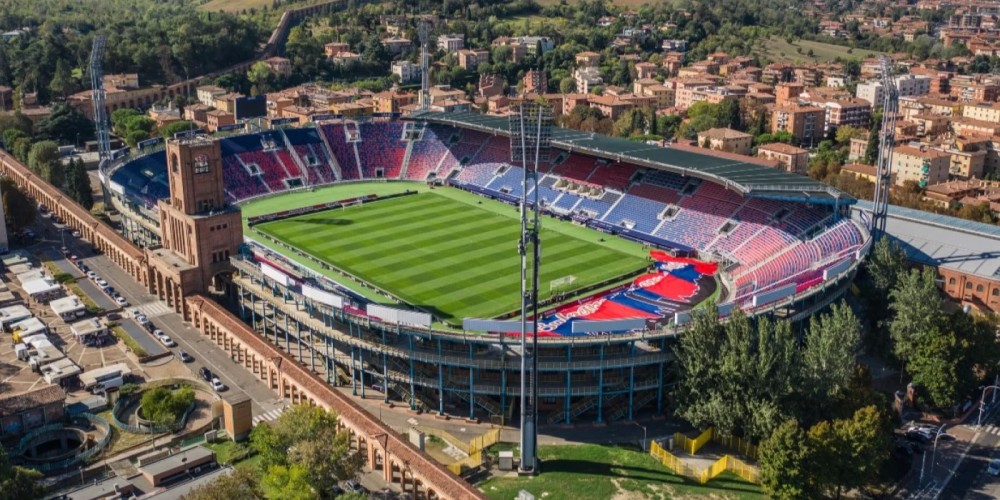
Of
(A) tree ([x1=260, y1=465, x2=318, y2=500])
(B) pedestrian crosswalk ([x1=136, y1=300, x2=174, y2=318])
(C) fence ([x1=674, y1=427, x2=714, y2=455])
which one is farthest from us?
(B) pedestrian crosswalk ([x1=136, y1=300, x2=174, y2=318])

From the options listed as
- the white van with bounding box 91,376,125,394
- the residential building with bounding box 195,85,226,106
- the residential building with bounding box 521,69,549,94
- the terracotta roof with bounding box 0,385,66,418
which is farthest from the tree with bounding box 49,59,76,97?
the terracotta roof with bounding box 0,385,66,418

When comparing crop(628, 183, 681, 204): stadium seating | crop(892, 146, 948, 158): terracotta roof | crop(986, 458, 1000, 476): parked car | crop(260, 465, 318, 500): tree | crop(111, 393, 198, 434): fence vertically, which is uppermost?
crop(892, 146, 948, 158): terracotta roof

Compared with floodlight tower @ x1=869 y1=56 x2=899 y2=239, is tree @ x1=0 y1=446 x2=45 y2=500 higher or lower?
lower

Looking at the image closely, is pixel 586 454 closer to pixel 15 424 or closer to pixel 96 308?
pixel 15 424

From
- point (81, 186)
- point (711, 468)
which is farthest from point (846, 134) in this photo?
point (81, 186)

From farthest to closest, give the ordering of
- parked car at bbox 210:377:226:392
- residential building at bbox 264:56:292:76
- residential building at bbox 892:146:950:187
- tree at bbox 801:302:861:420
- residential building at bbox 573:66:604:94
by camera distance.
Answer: residential building at bbox 573:66:604:94 → residential building at bbox 264:56:292:76 → residential building at bbox 892:146:950:187 → parked car at bbox 210:377:226:392 → tree at bbox 801:302:861:420

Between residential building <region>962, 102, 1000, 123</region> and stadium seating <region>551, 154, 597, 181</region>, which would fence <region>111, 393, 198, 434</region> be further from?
residential building <region>962, 102, 1000, 123</region>

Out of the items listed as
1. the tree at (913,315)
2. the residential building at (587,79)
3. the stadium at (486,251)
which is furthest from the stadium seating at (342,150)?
the residential building at (587,79)
